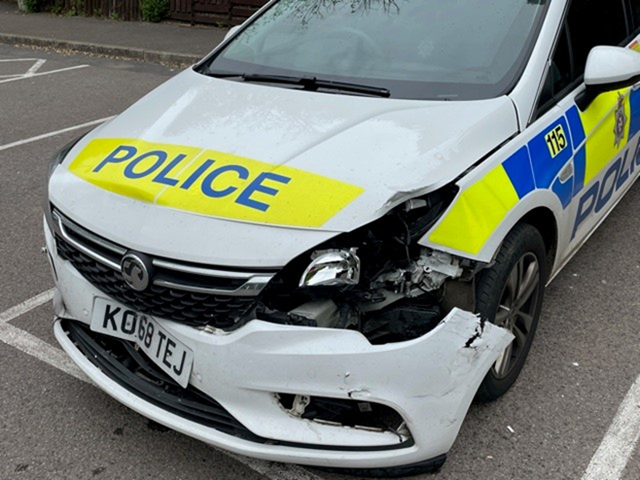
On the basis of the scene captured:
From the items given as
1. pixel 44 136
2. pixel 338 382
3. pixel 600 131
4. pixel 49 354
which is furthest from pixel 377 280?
pixel 44 136

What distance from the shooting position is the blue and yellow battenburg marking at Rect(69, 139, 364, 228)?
6.99 ft

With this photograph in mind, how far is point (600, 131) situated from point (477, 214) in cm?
118

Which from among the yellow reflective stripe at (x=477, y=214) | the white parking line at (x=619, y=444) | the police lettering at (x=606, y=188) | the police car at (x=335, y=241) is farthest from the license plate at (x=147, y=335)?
the police lettering at (x=606, y=188)

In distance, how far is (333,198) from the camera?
2.16m

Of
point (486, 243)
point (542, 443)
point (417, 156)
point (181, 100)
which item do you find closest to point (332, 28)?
point (181, 100)

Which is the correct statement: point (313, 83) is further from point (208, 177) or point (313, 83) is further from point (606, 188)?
point (606, 188)

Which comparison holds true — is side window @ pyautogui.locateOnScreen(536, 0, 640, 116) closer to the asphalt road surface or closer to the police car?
the police car

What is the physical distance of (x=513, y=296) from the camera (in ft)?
8.40

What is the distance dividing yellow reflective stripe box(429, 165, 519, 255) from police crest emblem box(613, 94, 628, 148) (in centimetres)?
120

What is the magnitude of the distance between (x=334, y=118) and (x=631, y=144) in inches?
72.7

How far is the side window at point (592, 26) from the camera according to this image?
308 cm

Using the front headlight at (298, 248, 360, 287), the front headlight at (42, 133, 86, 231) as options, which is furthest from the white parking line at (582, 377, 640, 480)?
the front headlight at (42, 133, 86, 231)

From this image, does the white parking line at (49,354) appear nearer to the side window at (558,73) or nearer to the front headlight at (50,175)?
the front headlight at (50,175)

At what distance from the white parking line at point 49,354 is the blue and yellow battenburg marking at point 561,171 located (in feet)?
3.13
